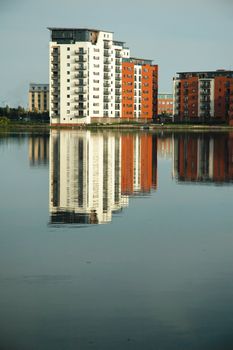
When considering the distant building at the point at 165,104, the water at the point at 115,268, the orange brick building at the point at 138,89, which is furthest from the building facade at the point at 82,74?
the water at the point at 115,268

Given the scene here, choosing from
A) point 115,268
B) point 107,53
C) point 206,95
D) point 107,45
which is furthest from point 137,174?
point 206,95

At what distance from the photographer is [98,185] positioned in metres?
19.3

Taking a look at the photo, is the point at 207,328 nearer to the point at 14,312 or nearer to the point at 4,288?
the point at 14,312

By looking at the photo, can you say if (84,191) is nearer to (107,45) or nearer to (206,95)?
(107,45)

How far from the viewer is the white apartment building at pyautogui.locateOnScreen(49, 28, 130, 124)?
321ft

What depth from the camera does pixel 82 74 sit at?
9944 centimetres

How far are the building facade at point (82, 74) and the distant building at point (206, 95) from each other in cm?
1578

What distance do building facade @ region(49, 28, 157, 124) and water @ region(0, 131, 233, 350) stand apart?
81.2m

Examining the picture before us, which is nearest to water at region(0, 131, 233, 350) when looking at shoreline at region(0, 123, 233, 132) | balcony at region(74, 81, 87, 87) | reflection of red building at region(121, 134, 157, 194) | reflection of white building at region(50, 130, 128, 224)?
reflection of white building at region(50, 130, 128, 224)

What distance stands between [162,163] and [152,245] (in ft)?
65.3

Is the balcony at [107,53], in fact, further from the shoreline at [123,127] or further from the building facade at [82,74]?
the shoreline at [123,127]

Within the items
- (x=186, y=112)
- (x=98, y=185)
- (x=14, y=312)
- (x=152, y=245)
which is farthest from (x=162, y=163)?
(x=186, y=112)

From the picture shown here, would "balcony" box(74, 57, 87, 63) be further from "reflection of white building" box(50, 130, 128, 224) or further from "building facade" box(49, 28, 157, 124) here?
"reflection of white building" box(50, 130, 128, 224)

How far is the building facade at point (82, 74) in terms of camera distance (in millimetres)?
97750
